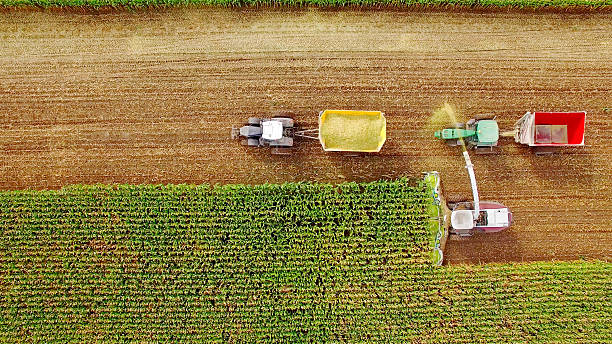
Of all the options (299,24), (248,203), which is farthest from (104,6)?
(248,203)

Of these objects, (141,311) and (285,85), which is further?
(285,85)

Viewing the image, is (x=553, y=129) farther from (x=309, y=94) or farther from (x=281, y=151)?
(x=281, y=151)

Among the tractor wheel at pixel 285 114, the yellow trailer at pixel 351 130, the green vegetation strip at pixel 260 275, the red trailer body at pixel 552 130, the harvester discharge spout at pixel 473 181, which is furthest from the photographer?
the tractor wheel at pixel 285 114

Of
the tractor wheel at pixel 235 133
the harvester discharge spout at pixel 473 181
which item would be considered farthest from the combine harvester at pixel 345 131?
the harvester discharge spout at pixel 473 181

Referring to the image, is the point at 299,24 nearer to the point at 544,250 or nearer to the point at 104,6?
the point at 104,6

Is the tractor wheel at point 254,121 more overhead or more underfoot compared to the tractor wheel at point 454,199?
more overhead

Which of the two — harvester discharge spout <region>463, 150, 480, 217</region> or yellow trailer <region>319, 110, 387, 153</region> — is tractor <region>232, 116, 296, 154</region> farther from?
A: harvester discharge spout <region>463, 150, 480, 217</region>

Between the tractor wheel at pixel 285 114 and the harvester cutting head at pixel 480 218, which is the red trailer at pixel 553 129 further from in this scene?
the tractor wheel at pixel 285 114
